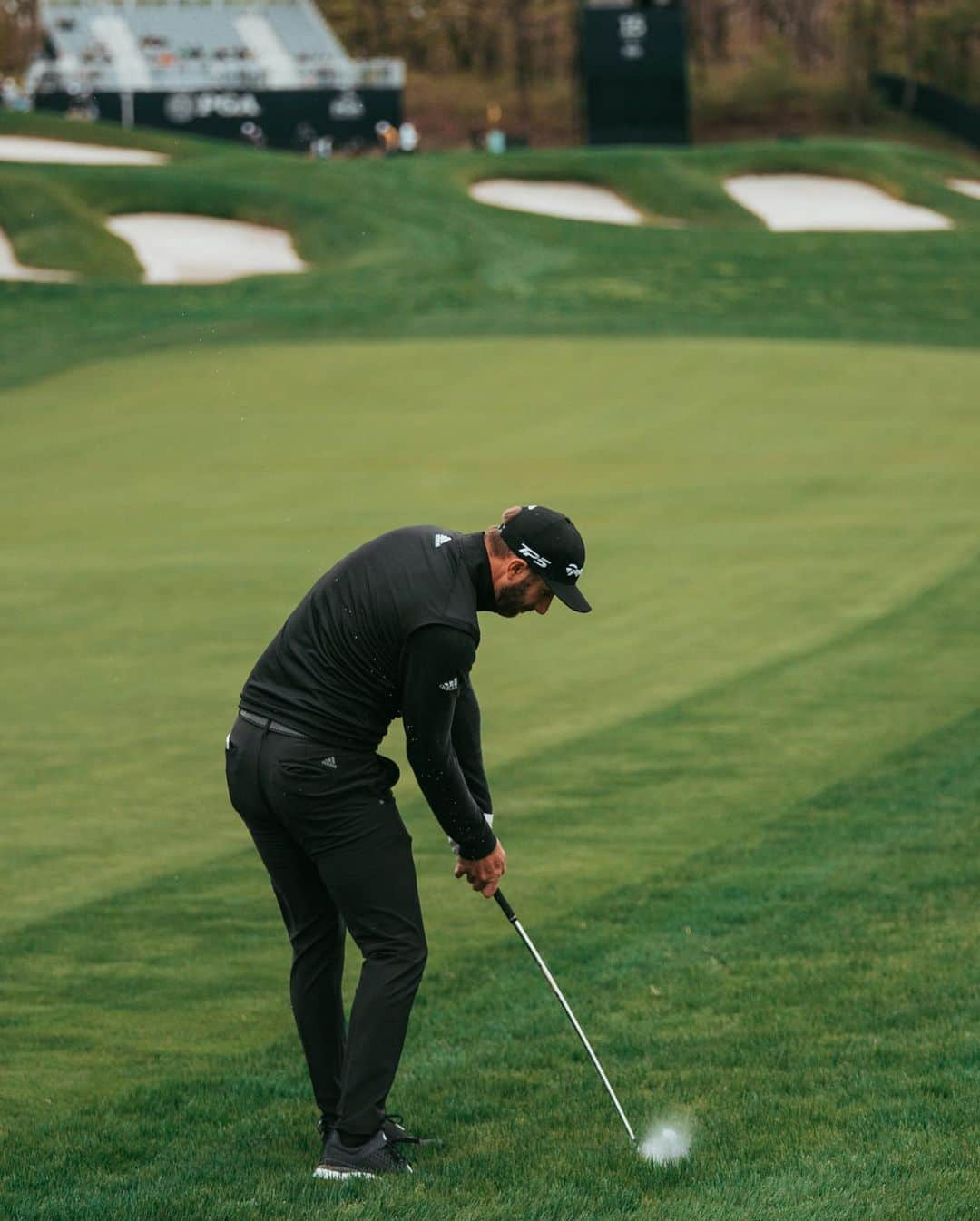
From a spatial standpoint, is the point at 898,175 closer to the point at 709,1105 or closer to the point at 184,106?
the point at 184,106

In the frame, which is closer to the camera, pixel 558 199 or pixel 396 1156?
pixel 396 1156

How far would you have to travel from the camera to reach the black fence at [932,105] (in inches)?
2899

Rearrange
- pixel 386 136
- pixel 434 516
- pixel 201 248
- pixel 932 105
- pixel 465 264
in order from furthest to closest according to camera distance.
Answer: pixel 932 105, pixel 386 136, pixel 201 248, pixel 465 264, pixel 434 516

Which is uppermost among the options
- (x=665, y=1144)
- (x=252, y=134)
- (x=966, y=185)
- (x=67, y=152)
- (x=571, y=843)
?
(x=67, y=152)

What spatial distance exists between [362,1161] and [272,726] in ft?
4.30

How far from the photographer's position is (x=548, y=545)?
516 cm

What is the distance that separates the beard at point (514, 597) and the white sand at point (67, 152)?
45.2m

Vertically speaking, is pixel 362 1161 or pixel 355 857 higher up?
pixel 355 857

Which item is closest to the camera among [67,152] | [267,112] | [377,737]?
[377,737]

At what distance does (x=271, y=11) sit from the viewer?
84688 mm

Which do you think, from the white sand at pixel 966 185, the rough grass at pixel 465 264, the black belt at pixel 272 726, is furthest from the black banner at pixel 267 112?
the black belt at pixel 272 726

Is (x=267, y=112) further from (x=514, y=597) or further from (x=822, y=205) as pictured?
(x=514, y=597)

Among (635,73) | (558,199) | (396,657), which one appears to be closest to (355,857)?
(396,657)

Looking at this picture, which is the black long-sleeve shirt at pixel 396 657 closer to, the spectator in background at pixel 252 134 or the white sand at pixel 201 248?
the white sand at pixel 201 248
